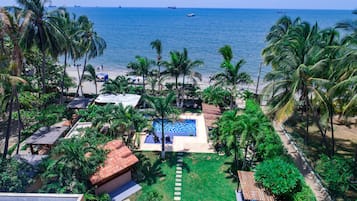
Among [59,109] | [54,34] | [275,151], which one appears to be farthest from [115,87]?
[275,151]

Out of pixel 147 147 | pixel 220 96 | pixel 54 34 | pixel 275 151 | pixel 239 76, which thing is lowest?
pixel 147 147

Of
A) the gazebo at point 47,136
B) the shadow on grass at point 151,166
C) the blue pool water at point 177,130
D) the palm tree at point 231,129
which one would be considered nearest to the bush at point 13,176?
the gazebo at point 47,136

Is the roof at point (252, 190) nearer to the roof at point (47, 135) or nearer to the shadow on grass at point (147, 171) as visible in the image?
the shadow on grass at point (147, 171)

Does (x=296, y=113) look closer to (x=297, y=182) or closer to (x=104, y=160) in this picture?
(x=297, y=182)

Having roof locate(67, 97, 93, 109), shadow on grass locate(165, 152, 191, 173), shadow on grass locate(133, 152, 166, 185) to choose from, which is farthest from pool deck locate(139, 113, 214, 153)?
roof locate(67, 97, 93, 109)

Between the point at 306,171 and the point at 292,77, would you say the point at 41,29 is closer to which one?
the point at 292,77

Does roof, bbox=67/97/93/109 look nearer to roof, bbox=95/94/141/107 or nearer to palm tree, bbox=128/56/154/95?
roof, bbox=95/94/141/107
